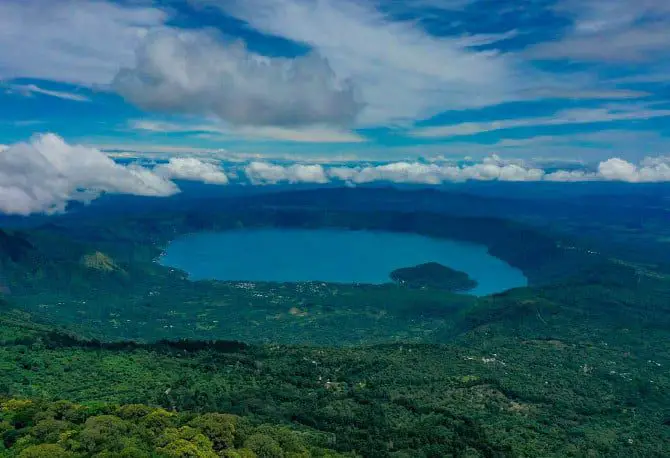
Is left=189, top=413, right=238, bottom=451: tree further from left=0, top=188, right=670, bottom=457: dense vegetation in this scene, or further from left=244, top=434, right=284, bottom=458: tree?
left=244, top=434, right=284, bottom=458: tree

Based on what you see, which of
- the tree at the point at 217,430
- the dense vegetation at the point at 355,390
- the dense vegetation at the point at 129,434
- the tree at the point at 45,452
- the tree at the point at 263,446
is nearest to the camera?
the tree at the point at 45,452

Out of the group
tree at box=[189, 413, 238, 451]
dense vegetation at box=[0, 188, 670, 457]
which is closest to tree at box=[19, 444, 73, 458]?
dense vegetation at box=[0, 188, 670, 457]

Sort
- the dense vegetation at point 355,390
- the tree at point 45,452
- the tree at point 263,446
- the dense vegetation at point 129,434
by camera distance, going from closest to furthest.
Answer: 1. the tree at point 45,452
2. the dense vegetation at point 129,434
3. the tree at point 263,446
4. the dense vegetation at point 355,390

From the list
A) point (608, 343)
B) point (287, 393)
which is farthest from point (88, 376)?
point (608, 343)

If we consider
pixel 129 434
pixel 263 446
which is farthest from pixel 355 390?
pixel 129 434

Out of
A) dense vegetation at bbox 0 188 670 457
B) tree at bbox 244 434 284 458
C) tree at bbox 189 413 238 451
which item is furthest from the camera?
dense vegetation at bbox 0 188 670 457

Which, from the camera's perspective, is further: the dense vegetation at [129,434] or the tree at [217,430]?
the tree at [217,430]

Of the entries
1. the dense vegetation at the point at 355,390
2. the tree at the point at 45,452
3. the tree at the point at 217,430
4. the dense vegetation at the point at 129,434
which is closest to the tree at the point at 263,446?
the dense vegetation at the point at 129,434

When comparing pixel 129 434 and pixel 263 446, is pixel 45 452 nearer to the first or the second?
pixel 129 434

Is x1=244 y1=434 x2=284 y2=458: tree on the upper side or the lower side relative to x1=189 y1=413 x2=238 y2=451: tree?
lower

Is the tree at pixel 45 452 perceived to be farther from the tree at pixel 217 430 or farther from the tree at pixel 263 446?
the tree at pixel 263 446

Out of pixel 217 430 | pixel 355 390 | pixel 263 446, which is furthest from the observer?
pixel 355 390
